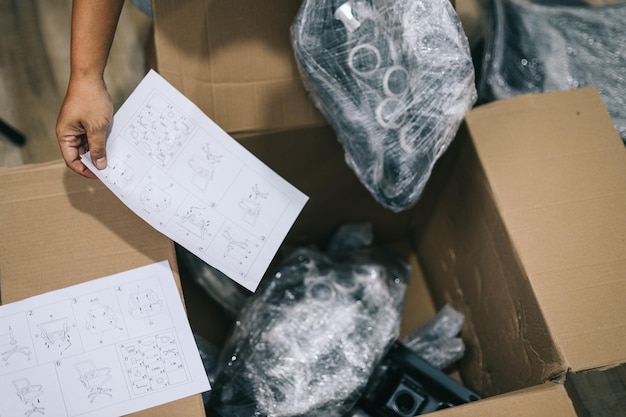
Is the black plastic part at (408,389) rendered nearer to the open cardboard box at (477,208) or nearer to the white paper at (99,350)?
the open cardboard box at (477,208)

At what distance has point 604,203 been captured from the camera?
2.44ft

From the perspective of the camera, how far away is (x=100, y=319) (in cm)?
68

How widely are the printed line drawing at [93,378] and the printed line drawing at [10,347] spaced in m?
0.07

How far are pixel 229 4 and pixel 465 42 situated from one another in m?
0.35

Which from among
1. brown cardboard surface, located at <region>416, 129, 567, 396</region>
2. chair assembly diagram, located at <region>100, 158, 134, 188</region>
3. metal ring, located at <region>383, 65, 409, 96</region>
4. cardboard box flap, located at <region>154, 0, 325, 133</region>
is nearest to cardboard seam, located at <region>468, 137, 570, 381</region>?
brown cardboard surface, located at <region>416, 129, 567, 396</region>

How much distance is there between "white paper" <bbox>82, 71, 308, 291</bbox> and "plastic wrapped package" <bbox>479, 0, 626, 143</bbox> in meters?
0.49

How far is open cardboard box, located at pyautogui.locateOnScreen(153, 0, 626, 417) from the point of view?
0.69 meters

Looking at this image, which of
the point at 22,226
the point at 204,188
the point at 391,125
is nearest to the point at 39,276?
the point at 22,226

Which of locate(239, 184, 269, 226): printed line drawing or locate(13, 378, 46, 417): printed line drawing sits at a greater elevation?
locate(239, 184, 269, 226): printed line drawing

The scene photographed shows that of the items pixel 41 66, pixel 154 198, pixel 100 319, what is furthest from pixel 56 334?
pixel 41 66

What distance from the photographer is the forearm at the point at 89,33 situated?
710 mm

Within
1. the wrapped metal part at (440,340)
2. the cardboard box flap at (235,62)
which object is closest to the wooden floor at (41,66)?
the cardboard box flap at (235,62)

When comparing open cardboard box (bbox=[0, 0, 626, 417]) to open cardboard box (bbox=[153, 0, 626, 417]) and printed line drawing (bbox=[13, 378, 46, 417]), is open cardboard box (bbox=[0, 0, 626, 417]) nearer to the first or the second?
open cardboard box (bbox=[153, 0, 626, 417])

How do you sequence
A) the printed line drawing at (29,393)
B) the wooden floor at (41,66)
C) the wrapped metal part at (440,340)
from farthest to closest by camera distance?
the wooden floor at (41,66)
the wrapped metal part at (440,340)
the printed line drawing at (29,393)
